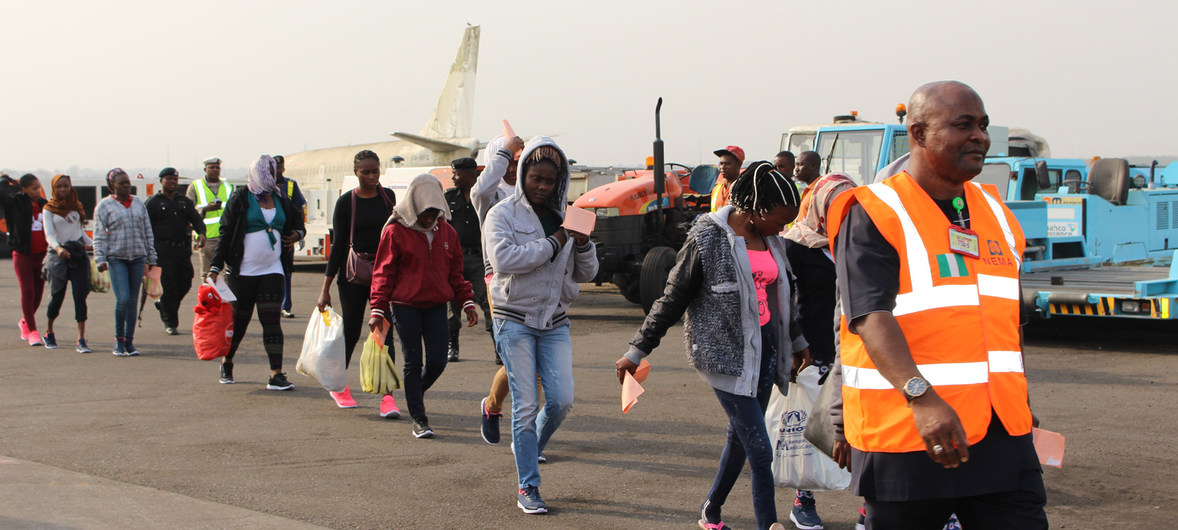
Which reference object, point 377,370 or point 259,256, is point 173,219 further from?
point 377,370

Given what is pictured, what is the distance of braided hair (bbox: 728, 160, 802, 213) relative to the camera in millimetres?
4613

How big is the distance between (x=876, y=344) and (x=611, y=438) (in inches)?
168

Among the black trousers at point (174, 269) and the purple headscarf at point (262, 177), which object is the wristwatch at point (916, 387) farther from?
the black trousers at point (174, 269)

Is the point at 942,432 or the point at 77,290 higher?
the point at 942,432

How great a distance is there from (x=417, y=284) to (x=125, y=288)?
522cm

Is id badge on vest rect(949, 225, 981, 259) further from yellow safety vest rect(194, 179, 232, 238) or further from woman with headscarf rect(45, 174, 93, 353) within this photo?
yellow safety vest rect(194, 179, 232, 238)

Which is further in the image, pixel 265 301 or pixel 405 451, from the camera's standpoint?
pixel 265 301

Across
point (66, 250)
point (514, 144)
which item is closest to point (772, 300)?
point (514, 144)

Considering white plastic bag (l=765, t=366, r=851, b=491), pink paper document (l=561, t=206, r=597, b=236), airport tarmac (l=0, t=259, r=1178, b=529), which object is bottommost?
airport tarmac (l=0, t=259, r=1178, b=529)

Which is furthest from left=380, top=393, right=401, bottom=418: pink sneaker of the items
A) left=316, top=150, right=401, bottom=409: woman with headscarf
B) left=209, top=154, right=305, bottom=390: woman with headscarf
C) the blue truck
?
the blue truck

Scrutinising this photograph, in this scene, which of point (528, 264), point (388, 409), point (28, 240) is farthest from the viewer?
point (28, 240)

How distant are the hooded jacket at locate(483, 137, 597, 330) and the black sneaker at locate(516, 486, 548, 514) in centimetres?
78

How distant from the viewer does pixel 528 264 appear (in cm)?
526

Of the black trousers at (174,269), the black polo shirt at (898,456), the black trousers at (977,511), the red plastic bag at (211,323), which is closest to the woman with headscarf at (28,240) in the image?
the black trousers at (174,269)
